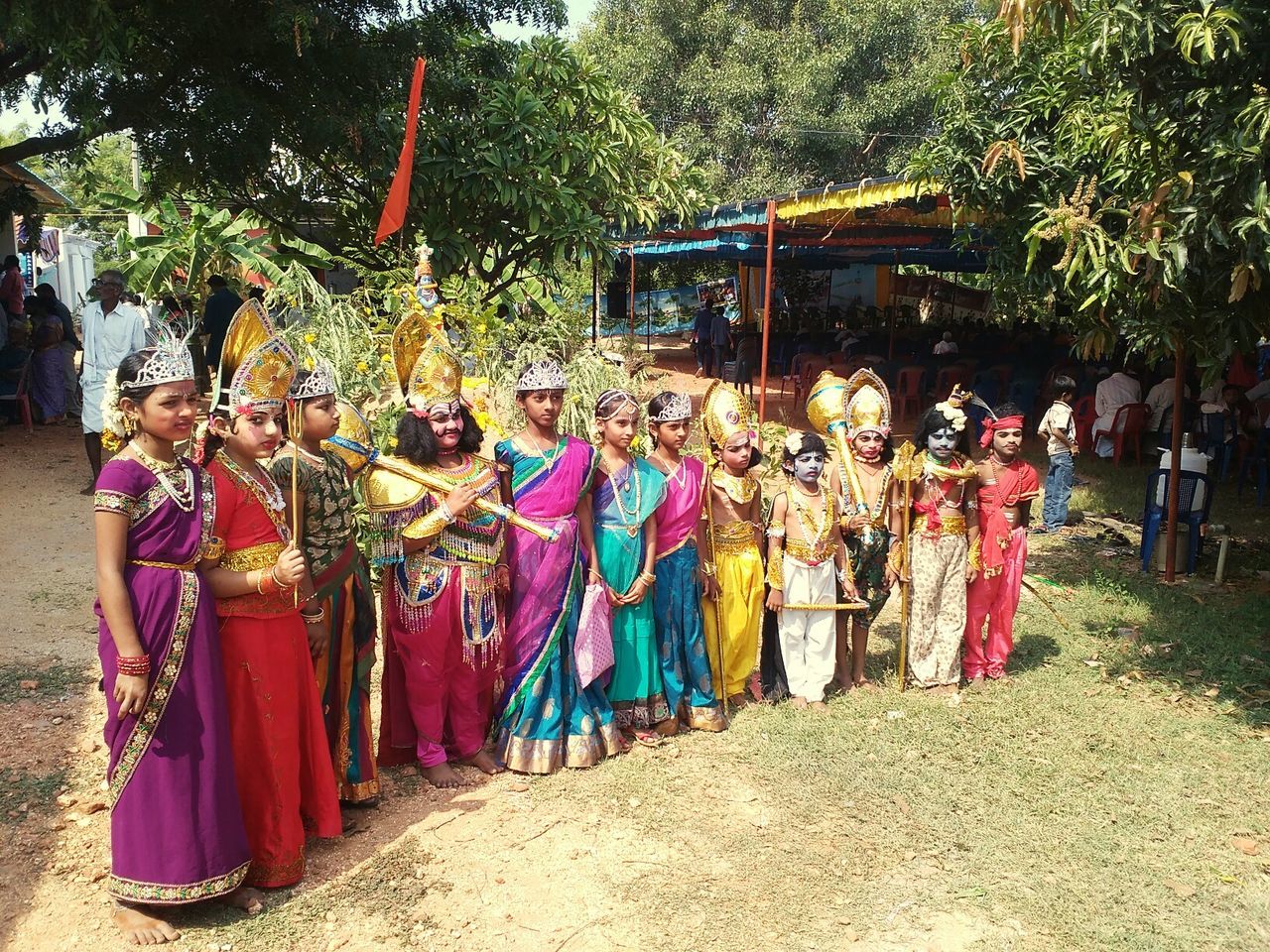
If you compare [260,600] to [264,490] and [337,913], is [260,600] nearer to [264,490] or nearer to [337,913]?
[264,490]

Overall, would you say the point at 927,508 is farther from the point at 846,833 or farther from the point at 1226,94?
the point at 1226,94

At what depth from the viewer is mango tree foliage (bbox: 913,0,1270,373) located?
4.36 m

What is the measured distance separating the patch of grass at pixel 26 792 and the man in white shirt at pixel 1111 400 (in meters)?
10.5

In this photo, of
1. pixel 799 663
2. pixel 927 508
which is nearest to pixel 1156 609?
pixel 927 508

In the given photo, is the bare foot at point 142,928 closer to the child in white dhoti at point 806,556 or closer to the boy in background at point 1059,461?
the child in white dhoti at point 806,556

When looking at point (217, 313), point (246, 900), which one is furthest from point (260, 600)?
point (217, 313)

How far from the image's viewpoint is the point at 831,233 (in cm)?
1430

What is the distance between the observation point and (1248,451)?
1041 centimetres

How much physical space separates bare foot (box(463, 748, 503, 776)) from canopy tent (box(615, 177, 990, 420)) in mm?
5592

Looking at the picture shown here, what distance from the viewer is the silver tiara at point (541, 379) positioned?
435 cm

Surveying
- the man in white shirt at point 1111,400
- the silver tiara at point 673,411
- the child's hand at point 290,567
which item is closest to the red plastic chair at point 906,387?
the man in white shirt at point 1111,400

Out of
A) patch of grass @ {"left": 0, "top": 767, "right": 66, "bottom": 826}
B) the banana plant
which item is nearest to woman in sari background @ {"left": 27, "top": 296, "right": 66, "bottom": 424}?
the banana plant

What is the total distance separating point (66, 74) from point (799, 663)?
7119mm

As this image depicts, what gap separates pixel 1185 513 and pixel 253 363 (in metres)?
6.82
